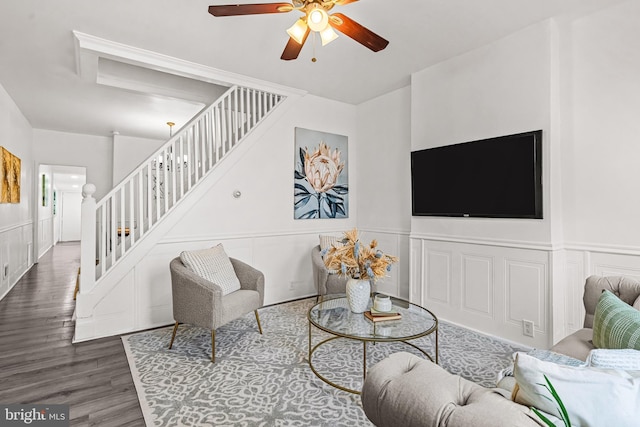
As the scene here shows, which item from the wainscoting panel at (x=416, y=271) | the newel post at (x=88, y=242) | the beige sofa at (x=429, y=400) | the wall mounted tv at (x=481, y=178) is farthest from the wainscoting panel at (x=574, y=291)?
the newel post at (x=88, y=242)

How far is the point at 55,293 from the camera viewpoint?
457cm

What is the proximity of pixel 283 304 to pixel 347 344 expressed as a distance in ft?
4.73

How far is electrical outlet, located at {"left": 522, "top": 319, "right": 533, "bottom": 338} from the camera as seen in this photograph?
9.39 feet

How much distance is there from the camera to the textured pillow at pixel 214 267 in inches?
118

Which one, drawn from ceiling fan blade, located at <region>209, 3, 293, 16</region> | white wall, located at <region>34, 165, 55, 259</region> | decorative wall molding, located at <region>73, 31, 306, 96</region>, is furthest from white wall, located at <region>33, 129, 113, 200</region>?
ceiling fan blade, located at <region>209, 3, 293, 16</region>

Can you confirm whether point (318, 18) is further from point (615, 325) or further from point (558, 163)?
point (558, 163)

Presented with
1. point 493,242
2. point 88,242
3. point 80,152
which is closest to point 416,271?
point 493,242

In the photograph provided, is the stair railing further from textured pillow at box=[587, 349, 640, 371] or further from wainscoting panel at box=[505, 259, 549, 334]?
textured pillow at box=[587, 349, 640, 371]

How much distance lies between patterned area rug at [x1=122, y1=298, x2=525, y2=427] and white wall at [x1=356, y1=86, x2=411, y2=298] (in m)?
1.22

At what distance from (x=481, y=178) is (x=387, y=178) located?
4.96 ft

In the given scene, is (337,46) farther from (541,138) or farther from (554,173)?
(554,173)

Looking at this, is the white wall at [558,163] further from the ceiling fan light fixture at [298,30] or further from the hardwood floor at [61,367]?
the hardwood floor at [61,367]

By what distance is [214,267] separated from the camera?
10.2ft

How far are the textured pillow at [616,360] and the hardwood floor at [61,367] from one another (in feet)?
7.21
